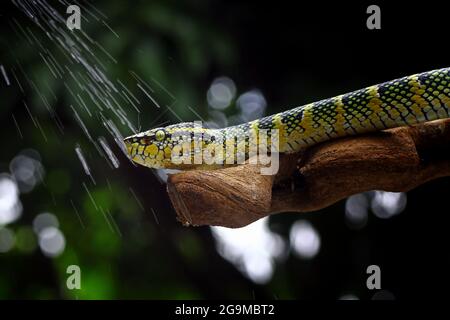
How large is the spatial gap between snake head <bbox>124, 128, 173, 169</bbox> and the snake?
0.01 metres

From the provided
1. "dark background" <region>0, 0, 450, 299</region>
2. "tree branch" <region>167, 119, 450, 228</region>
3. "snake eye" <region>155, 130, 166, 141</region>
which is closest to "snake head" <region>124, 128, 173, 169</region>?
"snake eye" <region>155, 130, 166, 141</region>

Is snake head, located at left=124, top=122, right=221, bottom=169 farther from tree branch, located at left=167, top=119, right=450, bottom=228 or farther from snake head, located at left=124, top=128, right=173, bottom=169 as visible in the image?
tree branch, located at left=167, top=119, right=450, bottom=228

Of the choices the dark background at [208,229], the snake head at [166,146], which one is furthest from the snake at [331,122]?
the dark background at [208,229]

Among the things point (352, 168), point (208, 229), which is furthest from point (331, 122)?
point (208, 229)

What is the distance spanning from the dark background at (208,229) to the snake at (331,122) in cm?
107

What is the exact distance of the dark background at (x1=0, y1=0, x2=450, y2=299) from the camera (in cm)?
296

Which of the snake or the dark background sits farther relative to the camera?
the dark background

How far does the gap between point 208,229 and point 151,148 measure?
172 centimetres

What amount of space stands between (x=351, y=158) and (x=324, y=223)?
1.80 meters

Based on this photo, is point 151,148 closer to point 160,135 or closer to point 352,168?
point 160,135

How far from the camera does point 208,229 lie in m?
3.25
